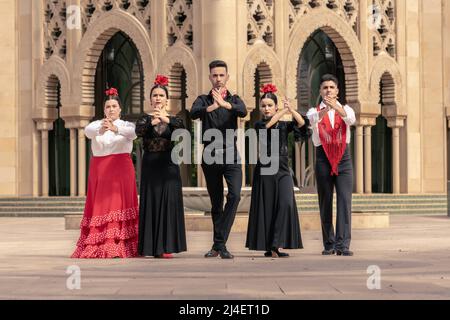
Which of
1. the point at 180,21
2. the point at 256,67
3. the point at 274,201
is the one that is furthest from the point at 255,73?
the point at 274,201

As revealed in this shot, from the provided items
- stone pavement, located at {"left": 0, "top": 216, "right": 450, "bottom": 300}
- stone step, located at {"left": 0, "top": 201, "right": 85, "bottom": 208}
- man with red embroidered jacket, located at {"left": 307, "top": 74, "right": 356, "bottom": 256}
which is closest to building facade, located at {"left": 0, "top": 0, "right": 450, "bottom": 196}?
stone step, located at {"left": 0, "top": 201, "right": 85, "bottom": 208}

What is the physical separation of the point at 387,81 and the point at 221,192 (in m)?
21.4

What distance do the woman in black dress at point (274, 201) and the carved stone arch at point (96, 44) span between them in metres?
18.2

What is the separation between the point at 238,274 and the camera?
9.59m

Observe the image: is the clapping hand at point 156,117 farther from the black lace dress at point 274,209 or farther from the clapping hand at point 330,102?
the clapping hand at point 330,102

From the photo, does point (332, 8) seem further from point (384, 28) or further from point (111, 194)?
point (111, 194)

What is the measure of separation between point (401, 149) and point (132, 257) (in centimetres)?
2162

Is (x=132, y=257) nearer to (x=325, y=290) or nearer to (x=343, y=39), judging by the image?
(x=325, y=290)

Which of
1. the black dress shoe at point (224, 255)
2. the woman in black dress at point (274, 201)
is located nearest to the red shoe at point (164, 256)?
the black dress shoe at point (224, 255)

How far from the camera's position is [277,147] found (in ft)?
39.8

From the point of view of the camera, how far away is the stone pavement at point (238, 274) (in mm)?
7887

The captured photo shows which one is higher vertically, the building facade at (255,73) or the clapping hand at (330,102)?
the building facade at (255,73)

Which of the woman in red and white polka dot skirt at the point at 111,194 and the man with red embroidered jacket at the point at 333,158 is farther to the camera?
the woman in red and white polka dot skirt at the point at 111,194

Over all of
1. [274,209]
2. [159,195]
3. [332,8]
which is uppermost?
[332,8]
